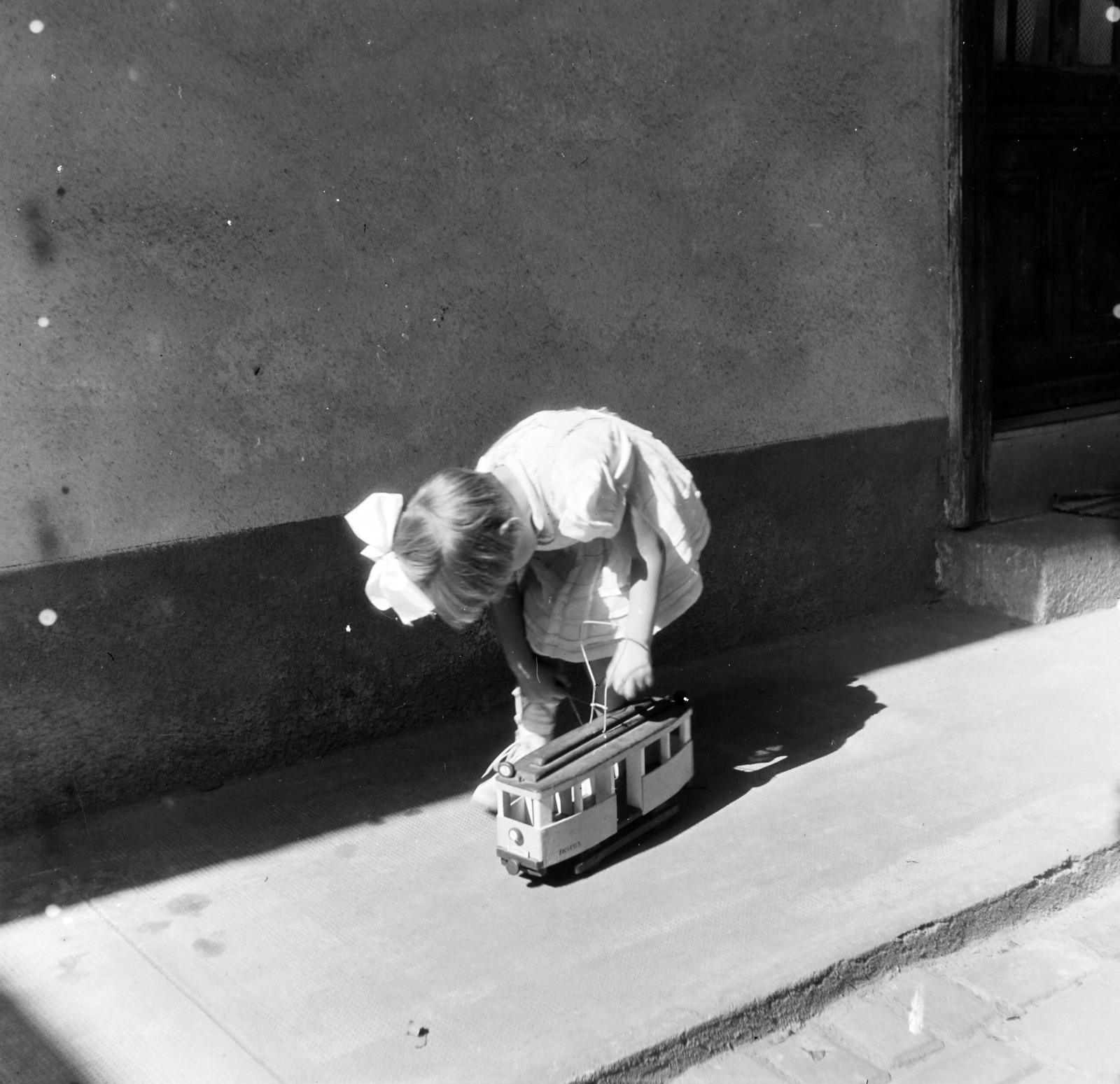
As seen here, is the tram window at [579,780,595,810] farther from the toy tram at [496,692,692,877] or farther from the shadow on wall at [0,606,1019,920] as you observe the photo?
the shadow on wall at [0,606,1019,920]

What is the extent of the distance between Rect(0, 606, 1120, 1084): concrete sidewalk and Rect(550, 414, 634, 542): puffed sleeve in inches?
30.9

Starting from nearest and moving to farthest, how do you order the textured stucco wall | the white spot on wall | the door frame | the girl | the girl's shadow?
1. the white spot on wall
2. the girl
3. the textured stucco wall
4. the girl's shadow
5. the door frame

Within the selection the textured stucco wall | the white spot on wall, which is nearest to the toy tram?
the white spot on wall

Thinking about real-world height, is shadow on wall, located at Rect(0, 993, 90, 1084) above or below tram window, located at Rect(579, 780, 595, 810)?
below

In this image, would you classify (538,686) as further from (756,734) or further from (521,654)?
(756,734)

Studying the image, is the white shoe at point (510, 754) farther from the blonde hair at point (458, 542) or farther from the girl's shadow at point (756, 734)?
the blonde hair at point (458, 542)

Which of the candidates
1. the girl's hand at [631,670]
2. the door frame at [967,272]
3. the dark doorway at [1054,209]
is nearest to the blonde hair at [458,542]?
the girl's hand at [631,670]

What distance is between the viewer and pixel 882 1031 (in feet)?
8.37

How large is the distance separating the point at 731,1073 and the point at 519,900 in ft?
2.13

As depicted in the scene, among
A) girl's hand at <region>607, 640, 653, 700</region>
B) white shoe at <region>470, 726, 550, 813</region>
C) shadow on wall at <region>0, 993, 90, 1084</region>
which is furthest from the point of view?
white shoe at <region>470, 726, 550, 813</region>

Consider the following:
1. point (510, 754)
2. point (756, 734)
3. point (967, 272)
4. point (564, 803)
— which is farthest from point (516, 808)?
point (967, 272)

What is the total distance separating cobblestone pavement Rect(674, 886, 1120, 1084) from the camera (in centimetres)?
243

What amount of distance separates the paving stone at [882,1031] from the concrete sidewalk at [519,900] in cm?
5

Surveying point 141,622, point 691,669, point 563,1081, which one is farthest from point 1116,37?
point 563,1081
